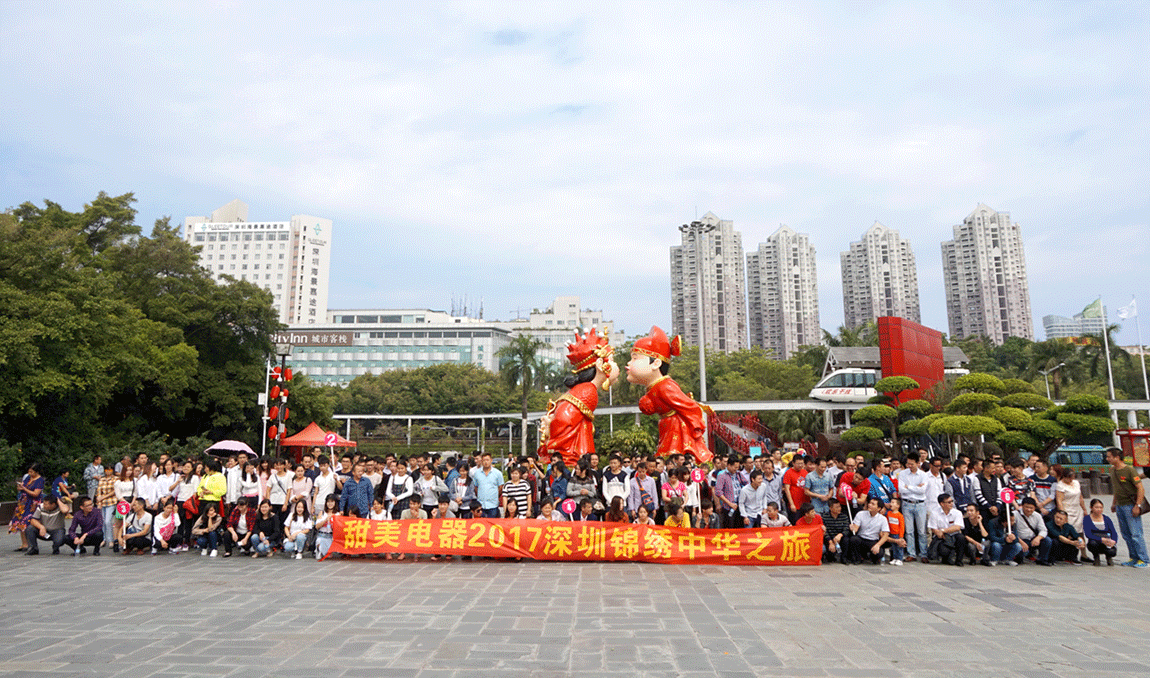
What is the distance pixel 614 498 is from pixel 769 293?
7117 centimetres

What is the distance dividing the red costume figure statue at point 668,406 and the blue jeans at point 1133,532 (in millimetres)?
8179

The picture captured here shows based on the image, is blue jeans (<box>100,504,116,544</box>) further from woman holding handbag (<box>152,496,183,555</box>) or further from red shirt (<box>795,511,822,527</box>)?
red shirt (<box>795,511,822,527</box>)

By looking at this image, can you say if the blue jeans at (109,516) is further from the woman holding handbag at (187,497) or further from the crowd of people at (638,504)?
the woman holding handbag at (187,497)

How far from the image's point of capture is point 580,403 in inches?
600

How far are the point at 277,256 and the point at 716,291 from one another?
208 feet

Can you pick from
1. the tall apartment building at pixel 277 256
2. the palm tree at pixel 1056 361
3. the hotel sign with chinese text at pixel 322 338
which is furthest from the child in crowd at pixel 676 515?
the tall apartment building at pixel 277 256

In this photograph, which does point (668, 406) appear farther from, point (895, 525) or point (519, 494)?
point (895, 525)

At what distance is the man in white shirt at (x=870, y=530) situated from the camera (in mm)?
8977

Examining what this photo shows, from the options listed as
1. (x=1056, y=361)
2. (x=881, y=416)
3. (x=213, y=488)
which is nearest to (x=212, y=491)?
(x=213, y=488)

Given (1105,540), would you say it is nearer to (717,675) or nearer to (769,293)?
(717,675)

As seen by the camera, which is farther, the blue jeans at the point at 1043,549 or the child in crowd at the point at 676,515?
the child in crowd at the point at 676,515

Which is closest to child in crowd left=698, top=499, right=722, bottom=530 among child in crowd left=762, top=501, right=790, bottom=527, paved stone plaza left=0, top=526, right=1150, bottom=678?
child in crowd left=762, top=501, right=790, bottom=527

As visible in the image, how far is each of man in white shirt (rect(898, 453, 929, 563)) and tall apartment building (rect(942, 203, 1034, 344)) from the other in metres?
67.2

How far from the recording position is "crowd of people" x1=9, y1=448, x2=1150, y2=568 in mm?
9070
